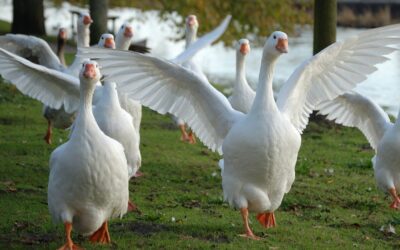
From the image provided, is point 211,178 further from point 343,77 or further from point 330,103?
point 343,77

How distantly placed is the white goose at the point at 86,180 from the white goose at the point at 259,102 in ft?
2.71

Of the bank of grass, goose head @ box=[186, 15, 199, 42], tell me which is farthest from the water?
the bank of grass

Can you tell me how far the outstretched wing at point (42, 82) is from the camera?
9.39 meters

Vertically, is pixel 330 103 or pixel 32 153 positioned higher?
pixel 330 103

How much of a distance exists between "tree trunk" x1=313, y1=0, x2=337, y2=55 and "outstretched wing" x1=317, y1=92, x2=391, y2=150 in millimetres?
3493

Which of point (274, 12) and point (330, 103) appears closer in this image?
point (330, 103)

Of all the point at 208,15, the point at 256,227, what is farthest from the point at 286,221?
the point at 208,15

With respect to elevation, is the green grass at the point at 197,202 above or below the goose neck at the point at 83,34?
below

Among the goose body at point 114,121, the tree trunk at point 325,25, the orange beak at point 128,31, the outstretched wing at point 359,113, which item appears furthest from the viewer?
the tree trunk at point 325,25

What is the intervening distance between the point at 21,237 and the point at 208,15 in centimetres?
1714

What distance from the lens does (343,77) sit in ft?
28.7

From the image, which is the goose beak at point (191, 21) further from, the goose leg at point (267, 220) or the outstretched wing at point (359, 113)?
the goose leg at point (267, 220)

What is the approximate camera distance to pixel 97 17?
15.8 m

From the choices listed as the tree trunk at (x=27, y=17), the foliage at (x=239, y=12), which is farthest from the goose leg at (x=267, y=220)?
the tree trunk at (x=27, y=17)
